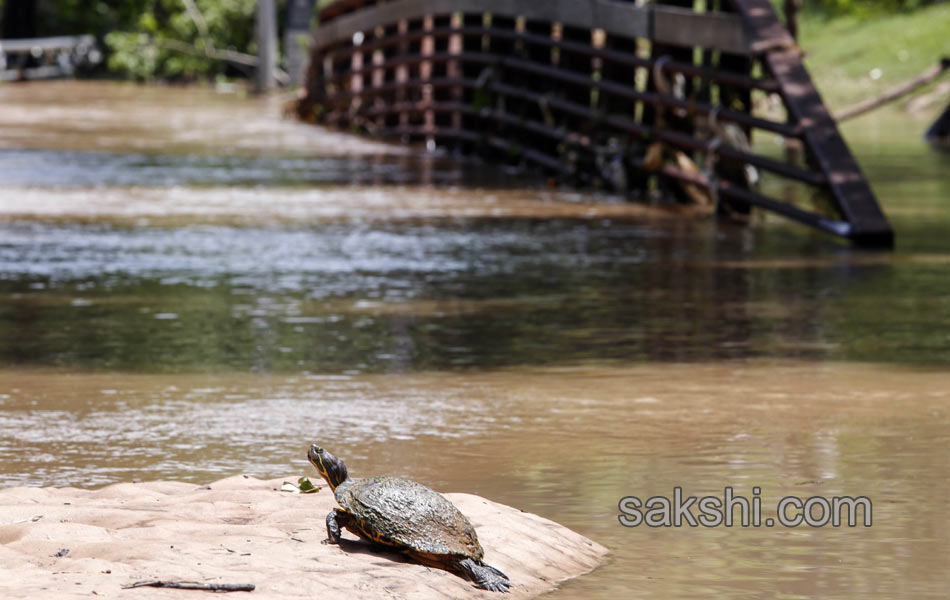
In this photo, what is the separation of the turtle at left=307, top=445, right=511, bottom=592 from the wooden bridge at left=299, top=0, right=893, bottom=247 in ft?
25.7

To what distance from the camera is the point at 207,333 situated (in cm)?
825

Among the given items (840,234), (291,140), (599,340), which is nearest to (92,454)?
(599,340)

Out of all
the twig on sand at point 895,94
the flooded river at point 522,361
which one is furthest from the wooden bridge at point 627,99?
the twig on sand at point 895,94

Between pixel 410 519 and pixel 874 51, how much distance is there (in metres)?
34.2

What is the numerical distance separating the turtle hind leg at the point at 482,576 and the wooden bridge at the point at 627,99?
26.1ft

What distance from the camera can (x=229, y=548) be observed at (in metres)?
4.39

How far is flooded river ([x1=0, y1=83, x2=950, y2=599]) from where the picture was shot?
17.0 feet

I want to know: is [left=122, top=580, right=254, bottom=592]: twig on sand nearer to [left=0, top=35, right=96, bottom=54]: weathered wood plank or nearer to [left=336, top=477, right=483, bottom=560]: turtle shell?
[left=336, top=477, right=483, bottom=560]: turtle shell

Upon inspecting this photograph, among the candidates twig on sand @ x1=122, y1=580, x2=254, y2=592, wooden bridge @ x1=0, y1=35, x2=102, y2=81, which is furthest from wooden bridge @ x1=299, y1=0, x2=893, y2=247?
wooden bridge @ x1=0, y1=35, x2=102, y2=81

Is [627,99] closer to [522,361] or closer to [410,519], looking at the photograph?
[522,361]

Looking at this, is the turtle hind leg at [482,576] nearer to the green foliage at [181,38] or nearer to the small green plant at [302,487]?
the small green plant at [302,487]

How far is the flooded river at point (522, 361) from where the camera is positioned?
5.19 meters

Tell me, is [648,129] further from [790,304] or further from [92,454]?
[92,454]

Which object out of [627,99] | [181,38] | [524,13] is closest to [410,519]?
[627,99]
